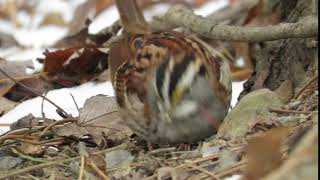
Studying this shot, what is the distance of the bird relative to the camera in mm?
2332

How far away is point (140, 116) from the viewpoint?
8.81 feet

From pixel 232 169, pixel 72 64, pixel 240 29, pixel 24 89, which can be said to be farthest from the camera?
pixel 72 64

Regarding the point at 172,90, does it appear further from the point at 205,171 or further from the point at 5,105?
the point at 5,105

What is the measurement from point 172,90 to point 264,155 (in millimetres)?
529

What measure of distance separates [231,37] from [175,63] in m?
0.93

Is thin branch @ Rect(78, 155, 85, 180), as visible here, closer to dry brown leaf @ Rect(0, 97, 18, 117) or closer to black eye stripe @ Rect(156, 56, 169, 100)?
black eye stripe @ Rect(156, 56, 169, 100)

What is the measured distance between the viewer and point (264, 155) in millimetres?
1794

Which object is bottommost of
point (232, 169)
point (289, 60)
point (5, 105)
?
point (232, 169)

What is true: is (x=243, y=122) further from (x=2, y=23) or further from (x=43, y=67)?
(x=2, y=23)

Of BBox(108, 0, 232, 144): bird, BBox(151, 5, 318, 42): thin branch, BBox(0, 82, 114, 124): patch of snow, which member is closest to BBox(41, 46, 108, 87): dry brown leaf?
BBox(0, 82, 114, 124): patch of snow

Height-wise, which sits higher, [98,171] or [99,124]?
[99,124]

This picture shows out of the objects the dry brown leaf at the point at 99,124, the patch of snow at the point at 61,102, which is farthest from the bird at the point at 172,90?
the patch of snow at the point at 61,102

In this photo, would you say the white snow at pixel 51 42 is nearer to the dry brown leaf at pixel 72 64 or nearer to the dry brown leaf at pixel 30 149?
the dry brown leaf at pixel 72 64

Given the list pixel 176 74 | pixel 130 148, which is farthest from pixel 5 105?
pixel 176 74
